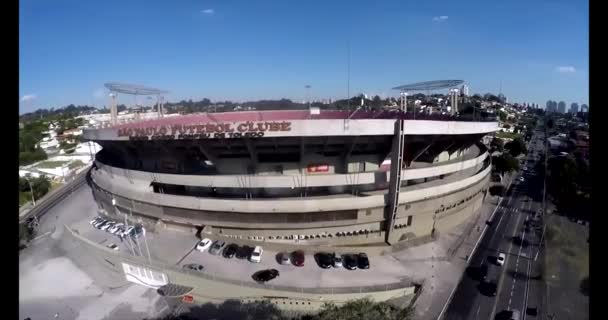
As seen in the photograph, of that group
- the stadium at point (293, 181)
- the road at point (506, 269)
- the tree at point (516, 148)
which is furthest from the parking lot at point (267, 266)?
the tree at point (516, 148)

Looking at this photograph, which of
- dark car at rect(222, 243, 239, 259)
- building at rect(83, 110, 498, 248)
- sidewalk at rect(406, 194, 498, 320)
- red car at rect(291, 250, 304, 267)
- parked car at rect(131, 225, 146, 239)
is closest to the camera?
sidewalk at rect(406, 194, 498, 320)

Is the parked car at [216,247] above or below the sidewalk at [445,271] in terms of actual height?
above

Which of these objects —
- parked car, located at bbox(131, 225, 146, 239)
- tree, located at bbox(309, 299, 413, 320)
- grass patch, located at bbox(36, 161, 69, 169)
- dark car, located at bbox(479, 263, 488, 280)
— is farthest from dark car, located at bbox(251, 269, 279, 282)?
grass patch, located at bbox(36, 161, 69, 169)

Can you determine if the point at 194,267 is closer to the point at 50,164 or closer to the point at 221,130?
the point at 221,130

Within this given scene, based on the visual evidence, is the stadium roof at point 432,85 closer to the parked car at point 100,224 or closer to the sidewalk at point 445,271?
the sidewalk at point 445,271

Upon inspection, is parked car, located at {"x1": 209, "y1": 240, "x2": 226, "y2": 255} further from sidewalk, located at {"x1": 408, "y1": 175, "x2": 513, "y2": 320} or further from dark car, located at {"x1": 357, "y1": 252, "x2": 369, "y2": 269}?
sidewalk, located at {"x1": 408, "y1": 175, "x2": 513, "y2": 320}

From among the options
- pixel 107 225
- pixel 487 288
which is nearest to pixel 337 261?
pixel 487 288
